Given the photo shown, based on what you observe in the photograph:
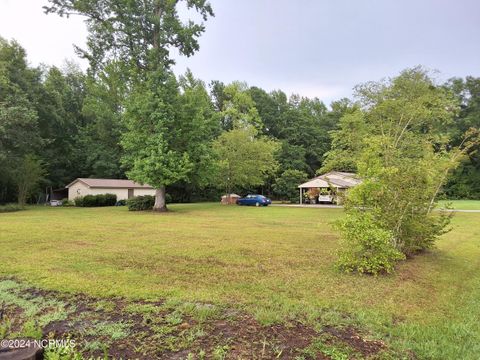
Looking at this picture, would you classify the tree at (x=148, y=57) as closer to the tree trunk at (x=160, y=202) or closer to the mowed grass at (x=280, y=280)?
the tree trunk at (x=160, y=202)

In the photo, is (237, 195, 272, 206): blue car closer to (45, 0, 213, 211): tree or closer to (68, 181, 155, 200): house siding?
(45, 0, 213, 211): tree

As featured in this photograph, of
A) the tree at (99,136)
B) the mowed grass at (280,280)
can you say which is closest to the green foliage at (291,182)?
the tree at (99,136)

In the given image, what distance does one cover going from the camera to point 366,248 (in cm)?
620

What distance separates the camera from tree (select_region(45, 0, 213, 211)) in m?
20.5

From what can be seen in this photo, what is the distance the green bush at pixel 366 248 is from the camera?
5.93 meters

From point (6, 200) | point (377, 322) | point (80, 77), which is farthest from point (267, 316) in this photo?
point (80, 77)

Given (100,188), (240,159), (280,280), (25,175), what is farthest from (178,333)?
(100,188)

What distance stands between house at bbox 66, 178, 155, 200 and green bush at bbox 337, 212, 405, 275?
98.1 feet

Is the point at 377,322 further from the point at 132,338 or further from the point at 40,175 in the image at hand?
the point at 40,175

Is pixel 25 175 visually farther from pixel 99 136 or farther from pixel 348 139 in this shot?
pixel 348 139

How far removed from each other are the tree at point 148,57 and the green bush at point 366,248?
600 inches

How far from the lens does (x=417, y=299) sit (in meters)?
4.83

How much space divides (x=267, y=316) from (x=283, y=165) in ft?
134

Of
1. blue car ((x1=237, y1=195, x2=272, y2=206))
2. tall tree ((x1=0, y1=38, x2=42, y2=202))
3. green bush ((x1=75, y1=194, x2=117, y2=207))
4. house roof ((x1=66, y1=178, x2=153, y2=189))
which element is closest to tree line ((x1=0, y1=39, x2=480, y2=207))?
tall tree ((x1=0, y1=38, x2=42, y2=202))
